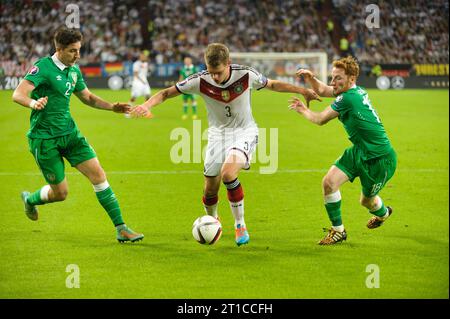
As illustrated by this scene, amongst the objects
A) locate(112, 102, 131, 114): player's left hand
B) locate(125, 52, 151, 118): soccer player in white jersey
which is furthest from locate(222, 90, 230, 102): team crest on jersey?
locate(125, 52, 151, 118): soccer player in white jersey

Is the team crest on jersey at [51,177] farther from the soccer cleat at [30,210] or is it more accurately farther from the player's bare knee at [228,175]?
the player's bare knee at [228,175]

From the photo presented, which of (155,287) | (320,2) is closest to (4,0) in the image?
(320,2)

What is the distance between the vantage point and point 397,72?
124ft

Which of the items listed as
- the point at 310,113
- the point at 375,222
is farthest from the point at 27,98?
the point at 375,222

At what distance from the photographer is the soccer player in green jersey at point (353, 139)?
7863mm

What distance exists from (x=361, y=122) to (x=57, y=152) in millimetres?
3252

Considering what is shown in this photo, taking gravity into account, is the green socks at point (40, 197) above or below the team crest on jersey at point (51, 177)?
below

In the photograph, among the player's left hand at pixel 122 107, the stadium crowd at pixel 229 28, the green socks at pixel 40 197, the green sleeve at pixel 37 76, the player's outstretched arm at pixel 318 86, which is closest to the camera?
the green sleeve at pixel 37 76

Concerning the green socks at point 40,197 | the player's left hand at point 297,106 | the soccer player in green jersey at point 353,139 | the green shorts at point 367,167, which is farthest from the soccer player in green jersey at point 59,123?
the green shorts at point 367,167

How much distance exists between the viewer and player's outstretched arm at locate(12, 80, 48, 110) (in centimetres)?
713

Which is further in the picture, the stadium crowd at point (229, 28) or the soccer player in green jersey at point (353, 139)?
the stadium crowd at point (229, 28)

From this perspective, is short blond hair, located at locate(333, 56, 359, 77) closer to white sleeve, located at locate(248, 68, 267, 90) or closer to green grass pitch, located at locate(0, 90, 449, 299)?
white sleeve, located at locate(248, 68, 267, 90)

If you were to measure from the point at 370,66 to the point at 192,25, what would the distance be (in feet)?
38.0

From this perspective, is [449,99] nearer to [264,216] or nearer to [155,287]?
[264,216]
